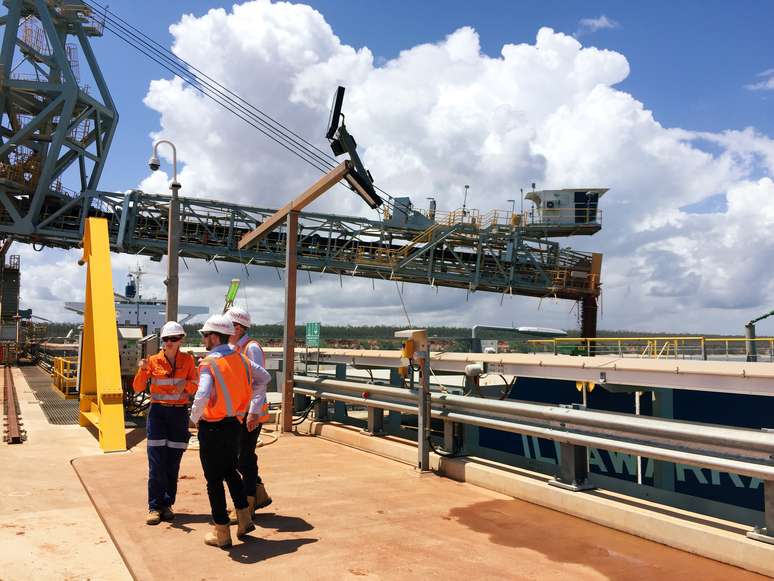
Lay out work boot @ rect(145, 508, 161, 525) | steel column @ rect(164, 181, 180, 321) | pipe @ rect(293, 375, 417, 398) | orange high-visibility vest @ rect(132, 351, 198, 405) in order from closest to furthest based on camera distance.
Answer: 1. work boot @ rect(145, 508, 161, 525)
2. orange high-visibility vest @ rect(132, 351, 198, 405)
3. pipe @ rect(293, 375, 417, 398)
4. steel column @ rect(164, 181, 180, 321)

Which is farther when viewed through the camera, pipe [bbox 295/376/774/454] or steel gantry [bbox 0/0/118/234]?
steel gantry [bbox 0/0/118/234]

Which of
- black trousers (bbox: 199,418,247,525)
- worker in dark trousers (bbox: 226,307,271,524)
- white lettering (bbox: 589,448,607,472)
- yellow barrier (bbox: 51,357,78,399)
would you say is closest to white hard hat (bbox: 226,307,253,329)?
worker in dark trousers (bbox: 226,307,271,524)

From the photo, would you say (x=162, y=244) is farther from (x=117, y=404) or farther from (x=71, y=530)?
(x=71, y=530)

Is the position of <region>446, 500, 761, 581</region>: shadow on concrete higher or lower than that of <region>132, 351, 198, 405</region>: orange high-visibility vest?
lower

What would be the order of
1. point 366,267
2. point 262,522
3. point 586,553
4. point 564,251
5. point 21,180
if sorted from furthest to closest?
point 564,251, point 366,267, point 21,180, point 262,522, point 586,553

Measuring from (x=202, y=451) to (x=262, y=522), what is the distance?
3.47ft

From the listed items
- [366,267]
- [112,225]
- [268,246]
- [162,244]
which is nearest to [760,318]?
[366,267]

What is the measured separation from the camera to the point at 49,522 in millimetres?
5348

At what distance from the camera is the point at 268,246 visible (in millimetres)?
35250

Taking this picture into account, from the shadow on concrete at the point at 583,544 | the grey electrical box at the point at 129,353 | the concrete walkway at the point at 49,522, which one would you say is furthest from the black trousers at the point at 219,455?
the grey electrical box at the point at 129,353

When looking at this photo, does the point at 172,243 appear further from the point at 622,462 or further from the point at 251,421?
the point at 622,462

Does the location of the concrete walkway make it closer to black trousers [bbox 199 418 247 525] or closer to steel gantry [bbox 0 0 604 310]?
black trousers [bbox 199 418 247 525]

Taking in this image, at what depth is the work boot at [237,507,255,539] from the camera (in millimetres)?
4883

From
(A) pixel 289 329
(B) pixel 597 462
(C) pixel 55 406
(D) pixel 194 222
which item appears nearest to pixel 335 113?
(A) pixel 289 329
